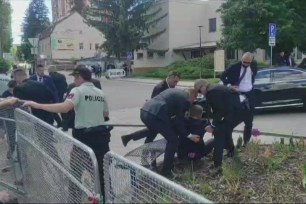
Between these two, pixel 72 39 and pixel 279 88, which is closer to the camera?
pixel 279 88

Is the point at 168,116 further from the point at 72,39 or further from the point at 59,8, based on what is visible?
the point at 59,8

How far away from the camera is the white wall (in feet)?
267

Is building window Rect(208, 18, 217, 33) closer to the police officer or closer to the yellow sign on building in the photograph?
the yellow sign on building

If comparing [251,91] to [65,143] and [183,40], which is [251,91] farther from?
[183,40]

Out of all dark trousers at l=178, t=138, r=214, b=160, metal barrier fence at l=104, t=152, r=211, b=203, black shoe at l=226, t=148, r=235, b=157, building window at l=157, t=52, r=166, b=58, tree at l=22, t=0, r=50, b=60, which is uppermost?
tree at l=22, t=0, r=50, b=60

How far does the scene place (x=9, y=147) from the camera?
17.2ft

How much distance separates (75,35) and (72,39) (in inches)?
45.1

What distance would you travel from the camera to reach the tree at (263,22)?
26.7 meters

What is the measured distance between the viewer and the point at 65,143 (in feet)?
12.0

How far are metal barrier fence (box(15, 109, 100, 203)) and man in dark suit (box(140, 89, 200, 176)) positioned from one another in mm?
1734

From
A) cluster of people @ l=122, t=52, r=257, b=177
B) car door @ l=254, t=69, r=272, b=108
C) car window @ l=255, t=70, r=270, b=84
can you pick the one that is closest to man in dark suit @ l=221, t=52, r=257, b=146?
cluster of people @ l=122, t=52, r=257, b=177

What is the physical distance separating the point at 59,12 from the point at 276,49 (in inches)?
4210

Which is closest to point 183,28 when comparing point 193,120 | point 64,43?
point 64,43

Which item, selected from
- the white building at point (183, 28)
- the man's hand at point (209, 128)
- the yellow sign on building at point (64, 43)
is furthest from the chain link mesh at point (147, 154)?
the yellow sign on building at point (64, 43)
